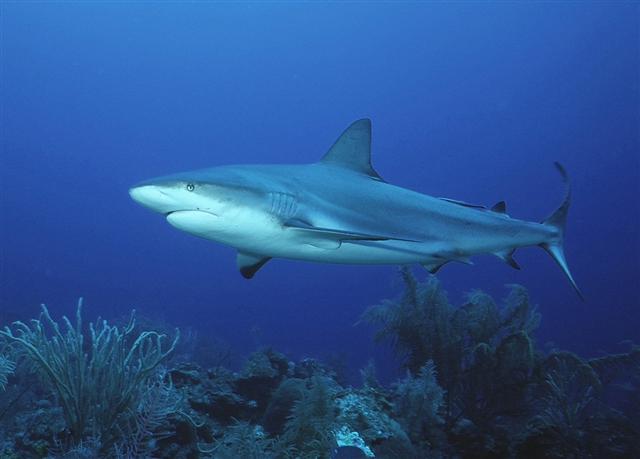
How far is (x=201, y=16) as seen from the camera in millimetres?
99500

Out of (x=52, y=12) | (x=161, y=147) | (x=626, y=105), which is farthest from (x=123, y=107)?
(x=626, y=105)

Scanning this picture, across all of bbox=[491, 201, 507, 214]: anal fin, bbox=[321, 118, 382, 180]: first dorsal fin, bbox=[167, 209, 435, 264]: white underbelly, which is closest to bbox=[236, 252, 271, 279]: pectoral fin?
bbox=[167, 209, 435, 264]: white underbelly

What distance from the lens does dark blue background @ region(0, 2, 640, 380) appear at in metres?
75.7

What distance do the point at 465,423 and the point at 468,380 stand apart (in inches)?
47.5

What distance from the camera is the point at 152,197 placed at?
10.1ft

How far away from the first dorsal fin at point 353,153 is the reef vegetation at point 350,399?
2.79m

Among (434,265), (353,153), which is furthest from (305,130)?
(434,265)

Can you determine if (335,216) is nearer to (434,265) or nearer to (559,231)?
(434,265)

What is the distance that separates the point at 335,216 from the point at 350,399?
86.1 inches

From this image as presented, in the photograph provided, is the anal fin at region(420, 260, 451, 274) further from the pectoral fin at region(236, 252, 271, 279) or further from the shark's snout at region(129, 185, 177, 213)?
the shark's snout at region(129, 185, 177, 213)

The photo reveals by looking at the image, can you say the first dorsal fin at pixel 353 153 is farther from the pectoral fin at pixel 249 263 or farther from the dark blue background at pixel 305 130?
the dark blue background at pixel 305 130

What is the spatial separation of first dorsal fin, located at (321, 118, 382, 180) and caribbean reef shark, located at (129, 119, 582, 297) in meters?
0.01

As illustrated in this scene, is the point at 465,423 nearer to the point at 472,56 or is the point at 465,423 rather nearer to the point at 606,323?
the point at 606,323

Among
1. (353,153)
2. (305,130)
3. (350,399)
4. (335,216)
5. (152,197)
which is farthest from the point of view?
(305,130)
